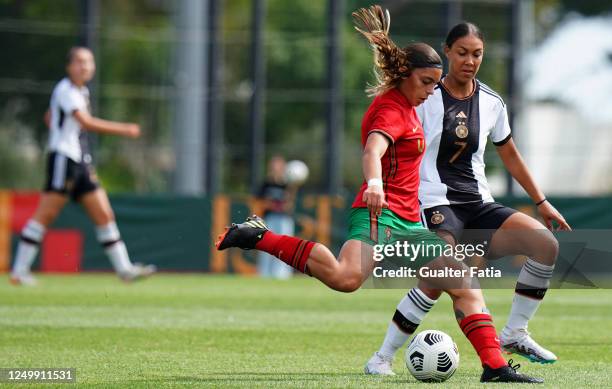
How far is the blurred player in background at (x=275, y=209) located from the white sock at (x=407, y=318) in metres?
13.0

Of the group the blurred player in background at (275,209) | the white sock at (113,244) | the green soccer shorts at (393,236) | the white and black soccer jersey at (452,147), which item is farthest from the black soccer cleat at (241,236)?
the blurred player in background at (275,209)

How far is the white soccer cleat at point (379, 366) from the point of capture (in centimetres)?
823

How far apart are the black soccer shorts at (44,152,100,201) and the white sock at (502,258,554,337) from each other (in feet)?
23.8

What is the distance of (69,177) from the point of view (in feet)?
49.0

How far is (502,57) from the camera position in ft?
90.3

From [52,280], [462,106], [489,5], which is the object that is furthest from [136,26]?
[462,106]

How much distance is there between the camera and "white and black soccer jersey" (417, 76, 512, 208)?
8.39 meters

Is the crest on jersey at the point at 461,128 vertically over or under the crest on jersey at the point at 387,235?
over

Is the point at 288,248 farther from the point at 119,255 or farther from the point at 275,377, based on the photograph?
the point at 119,255

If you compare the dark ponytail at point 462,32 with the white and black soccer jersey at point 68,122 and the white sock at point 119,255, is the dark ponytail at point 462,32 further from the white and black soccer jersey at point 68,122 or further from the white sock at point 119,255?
the white and black soccer jersey at point 68,122

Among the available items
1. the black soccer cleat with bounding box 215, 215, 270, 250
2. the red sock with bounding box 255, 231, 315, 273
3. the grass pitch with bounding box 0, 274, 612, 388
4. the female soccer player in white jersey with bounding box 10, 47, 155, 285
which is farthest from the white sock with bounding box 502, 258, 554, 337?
the female soccer player in white jersey with bounding box 10, 47, 155, 285

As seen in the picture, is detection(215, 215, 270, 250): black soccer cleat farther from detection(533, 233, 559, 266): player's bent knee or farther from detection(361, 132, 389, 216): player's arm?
detection(533, 233, 559, 266): player's bent knee

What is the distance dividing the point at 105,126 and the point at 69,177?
1.15 m

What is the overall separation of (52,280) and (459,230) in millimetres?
11485
